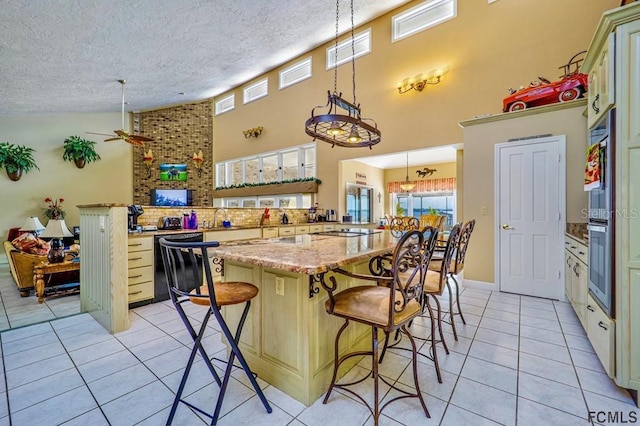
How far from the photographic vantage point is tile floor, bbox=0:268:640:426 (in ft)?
4.95

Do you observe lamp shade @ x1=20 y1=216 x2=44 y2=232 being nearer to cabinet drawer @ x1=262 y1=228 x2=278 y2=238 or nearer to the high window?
cabinet drawer @ x1=262 y1=228 x2=278 y2=238

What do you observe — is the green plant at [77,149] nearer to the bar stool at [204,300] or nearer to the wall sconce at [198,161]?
the wall sconce at [198,161]

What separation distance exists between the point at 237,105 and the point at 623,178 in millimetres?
8677

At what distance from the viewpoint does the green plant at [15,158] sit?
6.00 m

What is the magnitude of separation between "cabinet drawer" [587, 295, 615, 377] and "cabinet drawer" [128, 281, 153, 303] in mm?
4182

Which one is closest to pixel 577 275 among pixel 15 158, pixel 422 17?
pixel 422 17

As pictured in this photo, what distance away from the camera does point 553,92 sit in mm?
3471

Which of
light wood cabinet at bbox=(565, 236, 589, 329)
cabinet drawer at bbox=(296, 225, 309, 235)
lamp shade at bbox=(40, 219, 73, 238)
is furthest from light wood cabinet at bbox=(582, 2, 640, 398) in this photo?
lamp shade at bbox=(40, 219, 73, 238)

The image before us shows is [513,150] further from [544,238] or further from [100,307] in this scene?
[100,307]

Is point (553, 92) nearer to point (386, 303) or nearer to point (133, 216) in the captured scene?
point (386, 303)

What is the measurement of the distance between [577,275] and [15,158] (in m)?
10.0

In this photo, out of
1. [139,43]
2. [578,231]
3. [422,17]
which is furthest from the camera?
[422,17]

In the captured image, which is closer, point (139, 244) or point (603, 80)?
point (603, 80)

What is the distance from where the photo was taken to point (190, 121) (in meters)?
8.91
